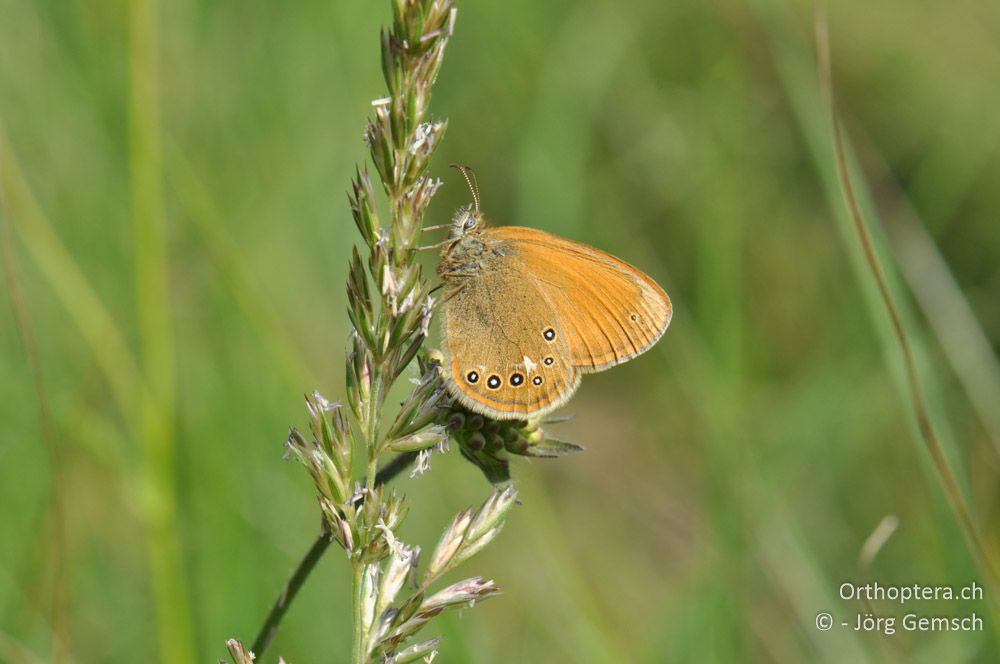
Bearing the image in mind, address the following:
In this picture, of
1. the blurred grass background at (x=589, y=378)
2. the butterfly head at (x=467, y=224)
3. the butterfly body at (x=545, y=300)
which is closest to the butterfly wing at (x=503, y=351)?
the butterfly body at (x=545, y=300)

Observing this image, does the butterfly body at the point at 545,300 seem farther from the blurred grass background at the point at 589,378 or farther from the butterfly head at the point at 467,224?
the blurred grass background at the point at 589,378

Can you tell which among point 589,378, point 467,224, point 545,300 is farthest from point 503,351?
point 589,378

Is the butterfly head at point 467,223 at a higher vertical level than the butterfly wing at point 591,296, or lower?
higher

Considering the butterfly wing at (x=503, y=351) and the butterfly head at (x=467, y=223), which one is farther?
the butterfly head at (x=467, y=223)

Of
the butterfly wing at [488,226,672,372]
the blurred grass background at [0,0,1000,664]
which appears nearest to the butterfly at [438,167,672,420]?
the butterfly wing at [488,226,672,372]

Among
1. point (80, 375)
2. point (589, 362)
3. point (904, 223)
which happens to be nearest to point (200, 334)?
point (80, 375)

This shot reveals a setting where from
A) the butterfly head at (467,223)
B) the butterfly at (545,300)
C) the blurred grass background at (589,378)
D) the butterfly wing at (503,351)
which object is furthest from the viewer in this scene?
the blurred grass background at (589,378)

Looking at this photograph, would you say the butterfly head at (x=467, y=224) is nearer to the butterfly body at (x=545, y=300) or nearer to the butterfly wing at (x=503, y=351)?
the butterfly body at (x=545, y=300)

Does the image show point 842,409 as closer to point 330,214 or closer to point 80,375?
point 330,214

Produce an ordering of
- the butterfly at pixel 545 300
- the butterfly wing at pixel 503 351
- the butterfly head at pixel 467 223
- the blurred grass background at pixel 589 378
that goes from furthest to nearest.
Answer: the blurred grass background at pixel 589 378 < the butterfly head at pixel 467 223 < the butterfly at pixel 545 300 < the butterfly wing at pixel 503 351
